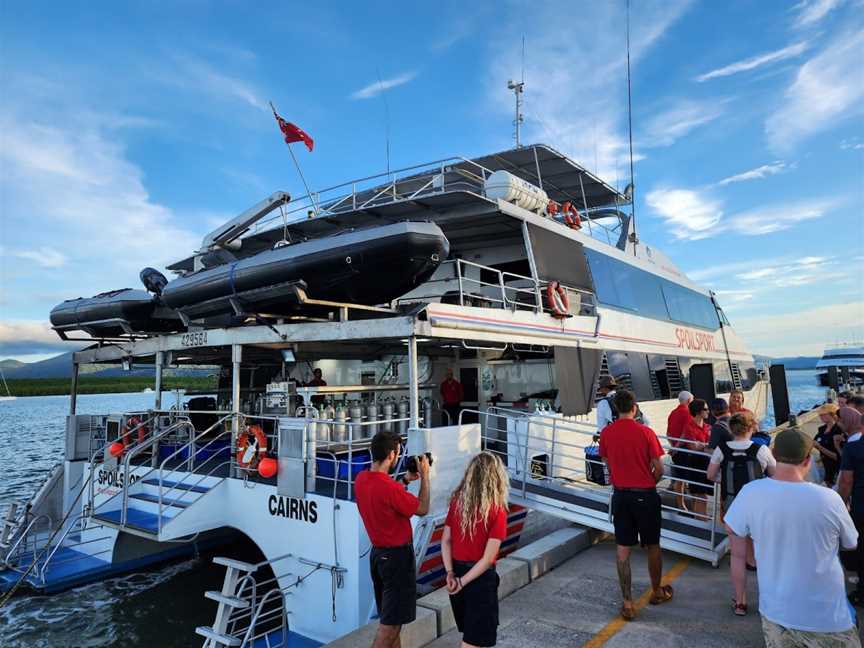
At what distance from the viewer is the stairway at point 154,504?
716 centimetres

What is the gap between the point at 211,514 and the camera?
7348 mm

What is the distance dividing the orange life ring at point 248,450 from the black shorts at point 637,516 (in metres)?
4.34

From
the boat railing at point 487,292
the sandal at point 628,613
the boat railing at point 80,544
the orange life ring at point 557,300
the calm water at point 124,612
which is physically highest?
the boat railing at point 487,292

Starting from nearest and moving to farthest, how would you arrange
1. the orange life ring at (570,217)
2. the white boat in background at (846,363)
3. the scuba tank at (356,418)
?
the scuba tank at (356,418), the orange life ring at (570,217), the white boat in background at (846,363)

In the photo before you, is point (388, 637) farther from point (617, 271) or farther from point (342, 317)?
point (617, 271)

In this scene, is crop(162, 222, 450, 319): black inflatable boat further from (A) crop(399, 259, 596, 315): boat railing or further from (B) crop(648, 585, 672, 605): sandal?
(B) crop(648, 585, 672, 605): sandal

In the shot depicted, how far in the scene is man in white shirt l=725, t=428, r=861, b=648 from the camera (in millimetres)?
2781

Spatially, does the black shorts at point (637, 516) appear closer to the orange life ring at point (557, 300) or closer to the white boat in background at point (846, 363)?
the orange life ring at point (557, 300)

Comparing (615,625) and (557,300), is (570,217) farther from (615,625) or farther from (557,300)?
(615,625)

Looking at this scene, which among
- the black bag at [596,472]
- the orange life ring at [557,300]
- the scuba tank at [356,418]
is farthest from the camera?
the orange life ring at [557,300]

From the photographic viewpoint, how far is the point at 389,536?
153 inches

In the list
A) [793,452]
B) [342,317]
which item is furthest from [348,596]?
[793,452]

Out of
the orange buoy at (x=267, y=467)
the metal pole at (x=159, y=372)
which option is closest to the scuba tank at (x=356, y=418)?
the orange buoy at (x=267, y=467)

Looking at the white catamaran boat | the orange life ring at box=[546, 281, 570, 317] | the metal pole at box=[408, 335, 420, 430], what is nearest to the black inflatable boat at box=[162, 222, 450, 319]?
the white catamaran boat
